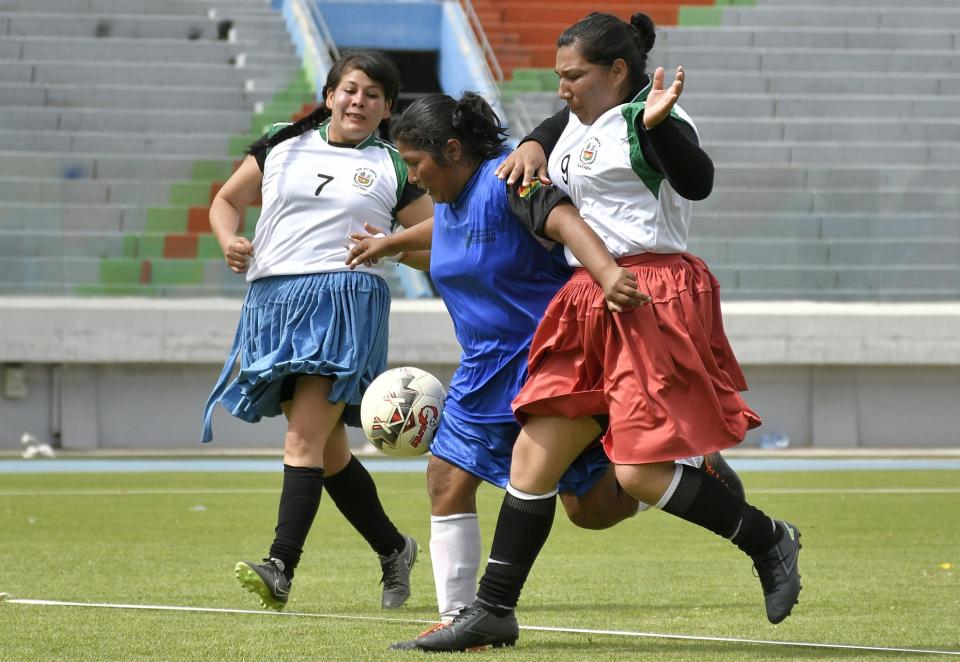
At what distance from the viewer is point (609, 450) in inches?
162

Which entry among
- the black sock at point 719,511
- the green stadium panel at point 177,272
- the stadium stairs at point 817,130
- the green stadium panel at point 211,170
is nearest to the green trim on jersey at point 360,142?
the black sock at point 719,511

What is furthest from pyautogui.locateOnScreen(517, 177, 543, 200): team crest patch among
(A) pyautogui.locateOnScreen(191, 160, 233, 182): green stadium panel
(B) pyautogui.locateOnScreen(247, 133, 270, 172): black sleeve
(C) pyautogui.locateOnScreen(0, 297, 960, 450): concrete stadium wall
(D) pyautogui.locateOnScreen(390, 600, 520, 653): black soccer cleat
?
(A) pyautogui.locateOnScreen(191, 160, 233, 182): green stadium panel

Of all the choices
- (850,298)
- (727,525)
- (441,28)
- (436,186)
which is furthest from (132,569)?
(441,28)

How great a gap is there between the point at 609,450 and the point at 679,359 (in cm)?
31

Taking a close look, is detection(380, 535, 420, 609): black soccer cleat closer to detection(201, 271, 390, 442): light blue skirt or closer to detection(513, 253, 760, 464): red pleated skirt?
detection(201, 271, 390, 442): light blue skirt

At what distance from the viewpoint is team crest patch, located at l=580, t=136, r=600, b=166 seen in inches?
166

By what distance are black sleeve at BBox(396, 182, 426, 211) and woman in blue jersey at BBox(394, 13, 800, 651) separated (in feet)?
4.42

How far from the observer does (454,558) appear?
15.0 feet

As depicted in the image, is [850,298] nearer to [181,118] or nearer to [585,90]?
[181,118]

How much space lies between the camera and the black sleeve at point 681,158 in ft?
12.9

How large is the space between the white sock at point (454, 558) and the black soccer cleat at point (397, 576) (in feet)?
2.80

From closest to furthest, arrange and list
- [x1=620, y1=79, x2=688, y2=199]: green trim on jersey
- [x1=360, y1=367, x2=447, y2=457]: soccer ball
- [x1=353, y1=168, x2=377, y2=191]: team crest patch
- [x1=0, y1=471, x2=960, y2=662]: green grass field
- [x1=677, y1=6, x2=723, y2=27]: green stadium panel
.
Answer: [x1=620, y1=79, x2=688, y2=199]: green trim on jersey < [x1=0, y1=471, x2=960, y2=662]: green grass field < [x1=360, y1=367, x2=447, y2=457]: soccer ball < [x1=353, y1=168, x2=377, y2=191]: team crest patch < [x1=677, y1=6, x2=723, y2=27]: green stadium panel

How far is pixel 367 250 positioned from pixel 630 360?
134 cm

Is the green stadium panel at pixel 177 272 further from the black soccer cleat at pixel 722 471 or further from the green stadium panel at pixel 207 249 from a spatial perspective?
the black soccer cleat at pixel 722 471
